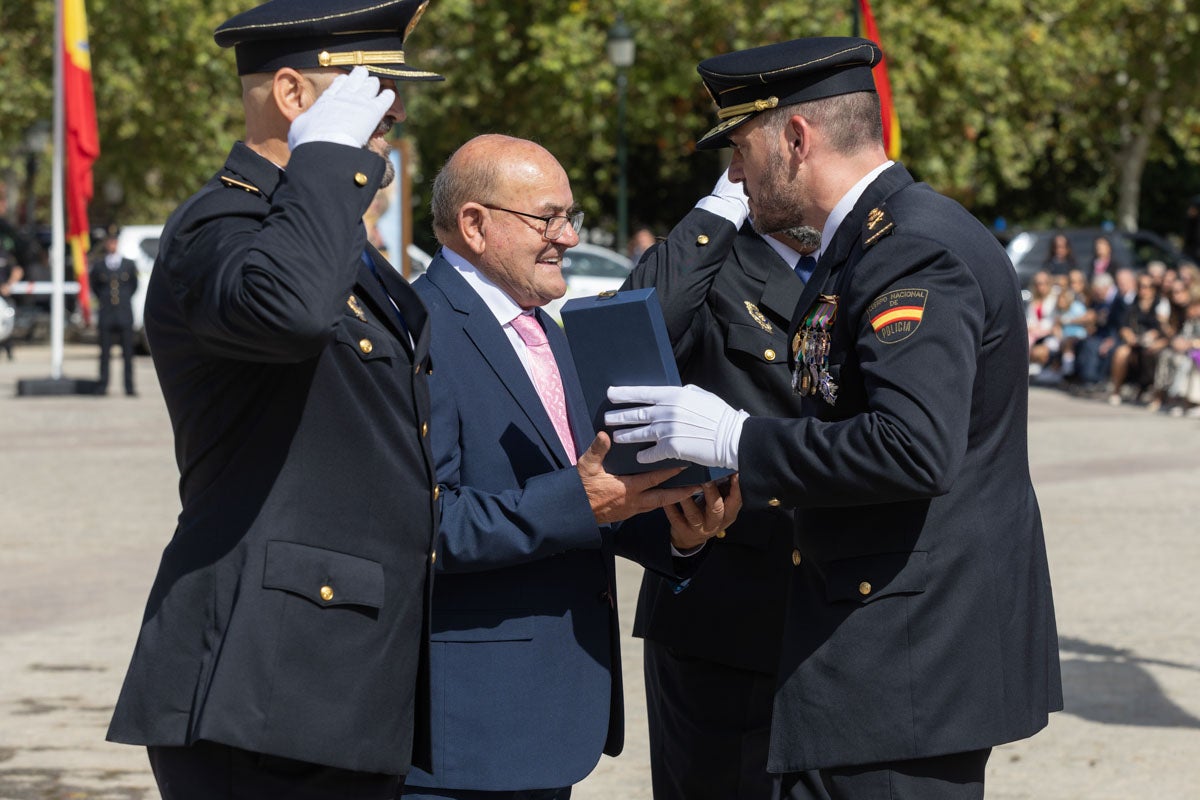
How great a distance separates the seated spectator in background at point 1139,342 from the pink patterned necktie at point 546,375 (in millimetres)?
16022

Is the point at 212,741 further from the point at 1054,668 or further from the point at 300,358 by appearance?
the point at 1054,668

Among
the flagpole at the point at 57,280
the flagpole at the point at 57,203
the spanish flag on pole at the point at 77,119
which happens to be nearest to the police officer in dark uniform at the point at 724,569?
the spanish flag on pole at the point at 77,119

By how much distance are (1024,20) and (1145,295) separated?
15.4m

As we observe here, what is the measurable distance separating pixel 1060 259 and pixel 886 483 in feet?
69.7

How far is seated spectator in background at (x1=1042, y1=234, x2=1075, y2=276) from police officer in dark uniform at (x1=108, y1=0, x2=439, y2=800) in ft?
68.4

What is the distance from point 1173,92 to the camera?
121ft

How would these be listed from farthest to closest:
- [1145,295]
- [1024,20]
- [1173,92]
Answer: [1173,92], [1024,20], [1145,295]

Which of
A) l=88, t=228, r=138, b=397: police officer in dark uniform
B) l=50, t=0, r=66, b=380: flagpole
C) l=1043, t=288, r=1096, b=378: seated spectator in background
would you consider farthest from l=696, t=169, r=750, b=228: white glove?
l=1043, t=288, r=1096, b=378: seated spectator in background

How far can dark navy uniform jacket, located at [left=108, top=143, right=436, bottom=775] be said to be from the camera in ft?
8.40

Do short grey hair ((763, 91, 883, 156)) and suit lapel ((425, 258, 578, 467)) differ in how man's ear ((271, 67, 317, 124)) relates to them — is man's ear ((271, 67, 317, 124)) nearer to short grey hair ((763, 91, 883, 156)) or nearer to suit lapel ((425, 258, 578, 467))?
suit lapel ((425, 258, 578, 467))

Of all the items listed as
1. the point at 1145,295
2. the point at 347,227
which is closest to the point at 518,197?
the point at 347,227

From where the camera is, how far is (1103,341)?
20016mm

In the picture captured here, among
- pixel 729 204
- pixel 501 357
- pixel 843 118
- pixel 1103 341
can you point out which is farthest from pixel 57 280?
pixel 843 118

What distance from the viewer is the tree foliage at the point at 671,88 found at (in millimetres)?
30516
